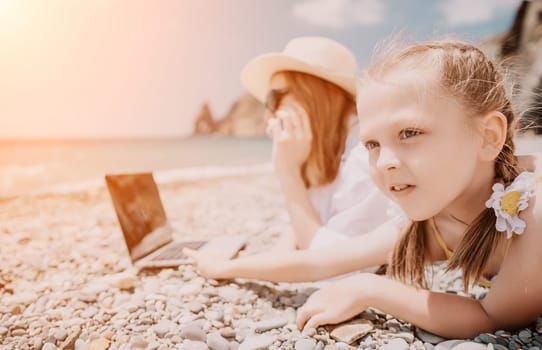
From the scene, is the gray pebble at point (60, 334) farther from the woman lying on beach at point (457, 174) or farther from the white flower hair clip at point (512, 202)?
the white flower hair clip at point (512, 202)

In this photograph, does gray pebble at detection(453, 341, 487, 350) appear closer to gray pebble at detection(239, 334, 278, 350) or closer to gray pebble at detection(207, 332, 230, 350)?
gray pebble at detection(239, 334, 278, 350)

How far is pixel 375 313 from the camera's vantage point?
155 centimetres

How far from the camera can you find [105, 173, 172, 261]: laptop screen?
7.23ft

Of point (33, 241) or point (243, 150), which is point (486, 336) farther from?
point (243, 150)

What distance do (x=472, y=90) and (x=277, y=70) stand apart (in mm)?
1422

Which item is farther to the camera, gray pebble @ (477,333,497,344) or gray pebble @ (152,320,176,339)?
gray pebble @ (152,320,176,339)

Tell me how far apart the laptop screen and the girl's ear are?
5.34ft

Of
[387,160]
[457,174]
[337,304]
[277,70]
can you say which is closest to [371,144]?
[387,160]

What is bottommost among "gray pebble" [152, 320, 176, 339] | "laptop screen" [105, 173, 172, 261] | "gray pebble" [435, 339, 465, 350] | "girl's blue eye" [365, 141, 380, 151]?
"gray pebble" [435, 339, 465, 350]

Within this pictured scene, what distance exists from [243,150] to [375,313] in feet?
50.4

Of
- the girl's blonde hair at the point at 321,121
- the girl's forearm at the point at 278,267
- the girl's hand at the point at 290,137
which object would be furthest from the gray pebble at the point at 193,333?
the girl's blonde hair at the point at 321,121

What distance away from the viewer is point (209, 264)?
202 cm

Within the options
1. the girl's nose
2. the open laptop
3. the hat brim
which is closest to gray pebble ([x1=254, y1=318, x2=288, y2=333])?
the girl's nose

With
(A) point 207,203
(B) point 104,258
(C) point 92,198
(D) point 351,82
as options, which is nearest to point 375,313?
(D) point 351,82
